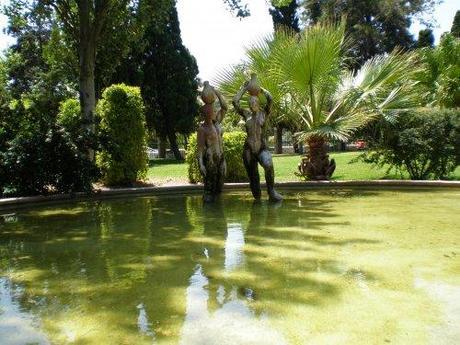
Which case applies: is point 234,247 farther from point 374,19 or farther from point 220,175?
point 374,19

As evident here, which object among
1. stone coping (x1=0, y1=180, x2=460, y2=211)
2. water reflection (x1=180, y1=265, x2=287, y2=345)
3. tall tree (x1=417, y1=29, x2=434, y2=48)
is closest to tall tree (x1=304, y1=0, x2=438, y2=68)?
tall tree (x1=417, y1=29, x2=434, y2=48)

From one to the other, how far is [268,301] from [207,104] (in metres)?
5.27

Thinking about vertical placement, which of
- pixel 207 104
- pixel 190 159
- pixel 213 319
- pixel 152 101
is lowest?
pixel 213 319

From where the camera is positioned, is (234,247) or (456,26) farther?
(456,26)

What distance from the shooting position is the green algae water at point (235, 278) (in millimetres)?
2762

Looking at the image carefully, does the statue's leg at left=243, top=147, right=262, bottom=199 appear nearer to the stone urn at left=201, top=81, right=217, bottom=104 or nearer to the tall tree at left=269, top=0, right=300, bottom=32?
the stone urn at left=201, top=81, right=217, bottom=104

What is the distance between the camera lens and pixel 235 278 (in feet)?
12.3

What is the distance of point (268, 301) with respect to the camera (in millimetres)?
3201

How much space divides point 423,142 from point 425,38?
1221 inches

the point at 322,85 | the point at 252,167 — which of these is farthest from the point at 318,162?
the point at 252,167

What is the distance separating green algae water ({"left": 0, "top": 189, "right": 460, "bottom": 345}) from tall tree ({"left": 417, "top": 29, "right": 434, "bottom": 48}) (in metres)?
34.4

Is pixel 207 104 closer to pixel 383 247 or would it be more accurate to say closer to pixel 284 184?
pixel 284 184

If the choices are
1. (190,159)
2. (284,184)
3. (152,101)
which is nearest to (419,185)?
(284,184)

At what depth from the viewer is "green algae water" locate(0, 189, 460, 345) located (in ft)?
9.06
